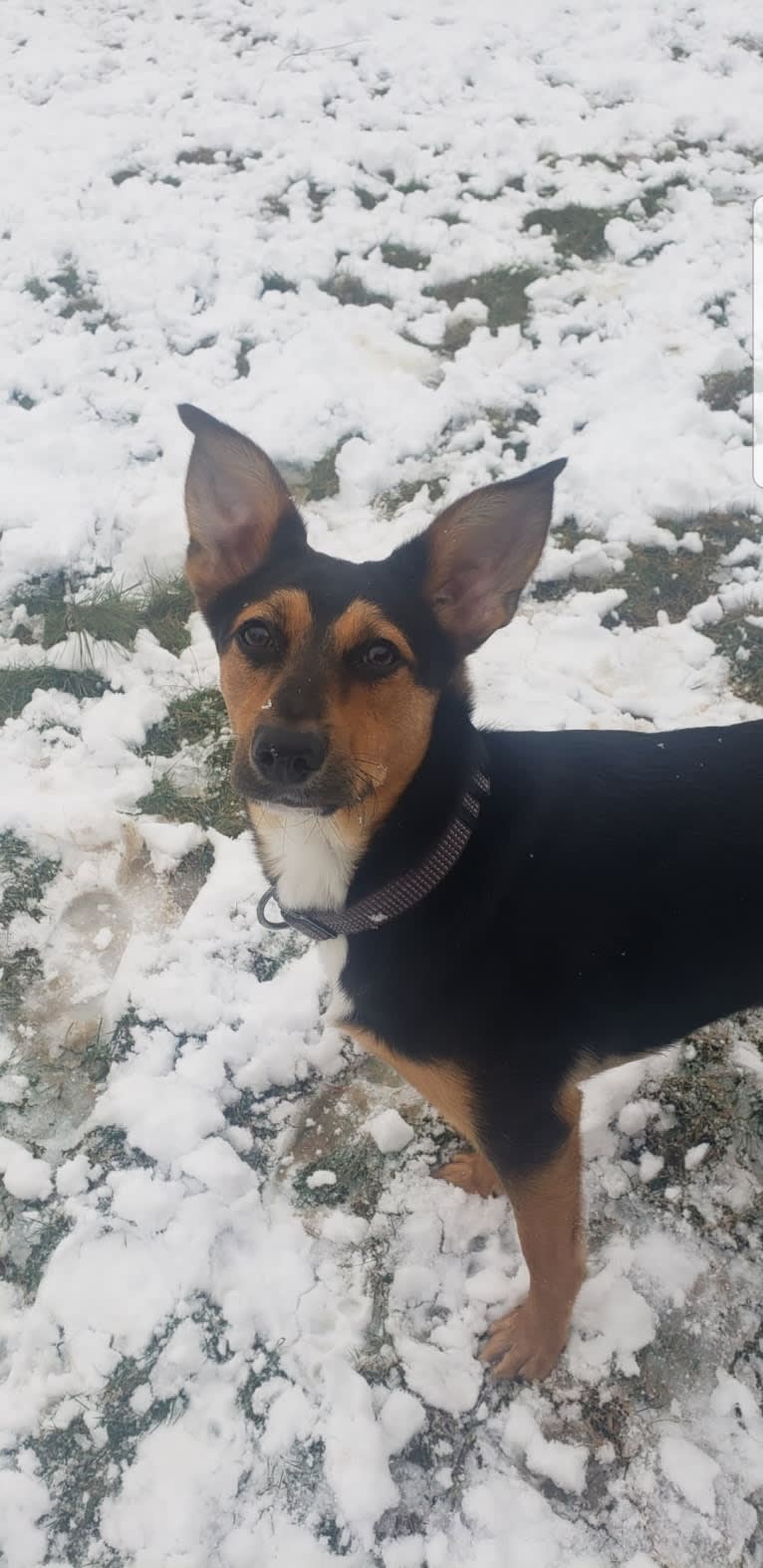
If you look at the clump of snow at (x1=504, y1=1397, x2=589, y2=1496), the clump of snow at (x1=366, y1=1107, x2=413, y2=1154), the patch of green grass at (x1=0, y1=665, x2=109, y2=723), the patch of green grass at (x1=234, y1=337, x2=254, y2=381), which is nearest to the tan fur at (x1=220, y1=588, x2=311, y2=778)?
the clump of snow at (x1=366, y1=1107, x2=413, y2=1154)

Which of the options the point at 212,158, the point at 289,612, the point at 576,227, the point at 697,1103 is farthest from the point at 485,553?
the point at 212,158

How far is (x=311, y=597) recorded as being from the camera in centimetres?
276

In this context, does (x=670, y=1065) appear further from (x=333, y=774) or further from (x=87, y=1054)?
(x=87, y=1054)

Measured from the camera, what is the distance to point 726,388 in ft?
19.9

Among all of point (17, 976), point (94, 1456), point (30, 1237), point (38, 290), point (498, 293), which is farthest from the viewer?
point (38, 290)

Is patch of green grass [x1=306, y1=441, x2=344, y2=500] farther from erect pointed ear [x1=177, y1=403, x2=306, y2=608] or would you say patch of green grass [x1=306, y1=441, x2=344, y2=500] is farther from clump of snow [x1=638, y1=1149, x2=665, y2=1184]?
clump of snow [x1=638, y1=1149, x2=665, y2=1184]

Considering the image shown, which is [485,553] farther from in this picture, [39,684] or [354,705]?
[39,684]

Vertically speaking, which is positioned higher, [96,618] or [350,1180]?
[96,618]

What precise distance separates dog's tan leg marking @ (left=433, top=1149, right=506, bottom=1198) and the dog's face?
1.55 meters

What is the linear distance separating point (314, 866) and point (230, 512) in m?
1.16

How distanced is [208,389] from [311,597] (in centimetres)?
413

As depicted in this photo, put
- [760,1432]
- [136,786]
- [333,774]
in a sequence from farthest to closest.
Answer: [136,786] < [760,1432] < [333,774]

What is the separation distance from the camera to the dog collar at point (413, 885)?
2.54 meters

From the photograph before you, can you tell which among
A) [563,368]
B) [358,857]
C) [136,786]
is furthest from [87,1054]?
[563,368]
